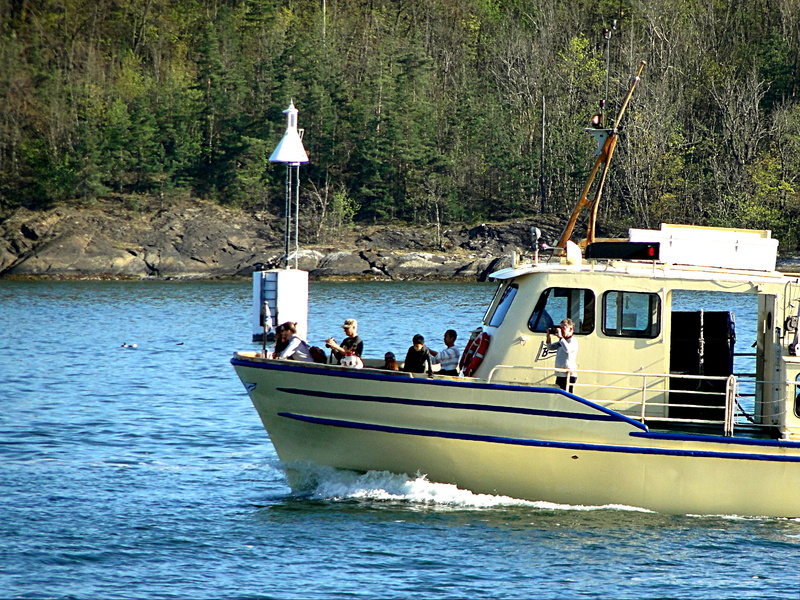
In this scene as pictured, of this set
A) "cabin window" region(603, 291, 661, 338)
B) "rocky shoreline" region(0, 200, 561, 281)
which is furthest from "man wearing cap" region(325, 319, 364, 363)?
"rocky shoreline" region(0, 200, 561, 281)

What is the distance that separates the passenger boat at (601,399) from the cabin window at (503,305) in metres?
0.03

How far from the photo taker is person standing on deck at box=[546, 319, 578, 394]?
1269 cm

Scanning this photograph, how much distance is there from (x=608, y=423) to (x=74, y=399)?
1456cm

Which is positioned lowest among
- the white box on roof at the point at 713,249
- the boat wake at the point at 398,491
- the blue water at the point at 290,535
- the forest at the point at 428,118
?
the blue water at the point at 290,535

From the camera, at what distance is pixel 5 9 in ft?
280

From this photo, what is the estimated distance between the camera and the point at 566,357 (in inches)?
504

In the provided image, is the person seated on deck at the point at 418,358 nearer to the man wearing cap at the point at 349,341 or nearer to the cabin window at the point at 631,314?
the man wearing cap at the point at 349,341

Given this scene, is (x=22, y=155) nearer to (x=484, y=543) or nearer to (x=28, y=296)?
(x=28, y=296)

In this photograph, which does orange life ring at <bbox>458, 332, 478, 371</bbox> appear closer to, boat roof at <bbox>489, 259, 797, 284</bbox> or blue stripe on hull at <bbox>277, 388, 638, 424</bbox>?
boat roof at <bbox>489, 259, 797, 284</bbox>

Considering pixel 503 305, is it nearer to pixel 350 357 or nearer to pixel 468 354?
pixel 468 354

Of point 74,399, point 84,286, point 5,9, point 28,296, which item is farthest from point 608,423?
point 5,9

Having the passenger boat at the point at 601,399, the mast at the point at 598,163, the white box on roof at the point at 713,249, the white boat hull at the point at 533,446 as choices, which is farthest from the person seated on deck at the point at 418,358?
the white box on roof at the point at 713,249

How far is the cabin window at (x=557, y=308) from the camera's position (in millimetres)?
13250

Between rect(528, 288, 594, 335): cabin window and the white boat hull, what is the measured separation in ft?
3.65
